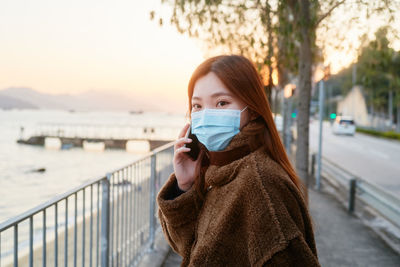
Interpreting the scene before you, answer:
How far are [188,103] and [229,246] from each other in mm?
806

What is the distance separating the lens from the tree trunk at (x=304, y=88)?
5244mm

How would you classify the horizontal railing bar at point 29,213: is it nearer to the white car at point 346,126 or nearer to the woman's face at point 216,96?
the woman's face at point 216,96

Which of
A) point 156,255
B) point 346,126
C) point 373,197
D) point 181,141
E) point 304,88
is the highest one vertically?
point 304,88

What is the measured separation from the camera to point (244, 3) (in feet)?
18.0

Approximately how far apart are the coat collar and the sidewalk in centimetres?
330

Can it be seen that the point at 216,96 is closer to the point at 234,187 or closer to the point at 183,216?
the point at 234,187

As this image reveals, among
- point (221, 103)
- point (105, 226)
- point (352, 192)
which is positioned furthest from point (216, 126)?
point (352, 192)

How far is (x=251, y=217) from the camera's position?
1280 millimetres

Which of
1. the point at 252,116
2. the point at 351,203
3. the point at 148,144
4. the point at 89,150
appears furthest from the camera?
the point at 89,150

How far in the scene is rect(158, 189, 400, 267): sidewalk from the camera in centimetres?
472

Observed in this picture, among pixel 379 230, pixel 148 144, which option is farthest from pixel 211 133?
pixel 148 144

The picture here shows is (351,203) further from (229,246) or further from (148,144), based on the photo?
(148,144)

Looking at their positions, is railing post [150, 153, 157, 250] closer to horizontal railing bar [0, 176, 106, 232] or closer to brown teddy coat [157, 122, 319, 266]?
horizontal railing bar [0, 176, 106, 232]

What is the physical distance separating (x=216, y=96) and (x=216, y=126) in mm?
133
